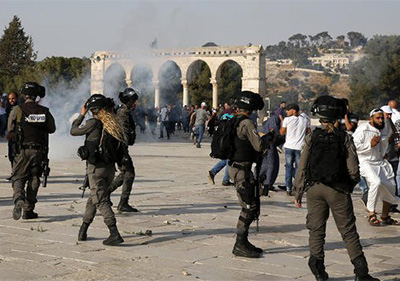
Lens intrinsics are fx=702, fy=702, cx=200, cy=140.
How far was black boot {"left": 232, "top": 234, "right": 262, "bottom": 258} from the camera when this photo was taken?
676 cm

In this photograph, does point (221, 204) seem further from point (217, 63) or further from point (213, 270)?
point (217, 63)

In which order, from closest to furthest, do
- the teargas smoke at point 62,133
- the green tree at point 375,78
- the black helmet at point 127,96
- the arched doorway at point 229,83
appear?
the black helmet at point 127,96
the teargas smoke at point 62,133
the green tree at point 375,78
the arched doorway at point 229,83

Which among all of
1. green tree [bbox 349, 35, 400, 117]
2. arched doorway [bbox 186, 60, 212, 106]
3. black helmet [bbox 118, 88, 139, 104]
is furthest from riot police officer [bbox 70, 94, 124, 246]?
arched doorway [bbox 186, 60, 212, 106]

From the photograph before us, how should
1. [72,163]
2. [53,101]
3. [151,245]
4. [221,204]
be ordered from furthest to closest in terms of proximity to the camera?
[53,101]
[72,163]
[221,204]
[151,245]

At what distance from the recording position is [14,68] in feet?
239

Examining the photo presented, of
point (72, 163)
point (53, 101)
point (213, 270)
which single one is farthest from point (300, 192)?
point (53, 101)

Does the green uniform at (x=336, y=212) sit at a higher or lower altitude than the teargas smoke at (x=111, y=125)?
lower

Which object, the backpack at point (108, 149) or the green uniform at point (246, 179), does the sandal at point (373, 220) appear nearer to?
the green uniform at point (246, 179)

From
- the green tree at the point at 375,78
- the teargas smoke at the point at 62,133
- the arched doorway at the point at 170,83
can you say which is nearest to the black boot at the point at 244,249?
the teargas smoke at the point at 62,133

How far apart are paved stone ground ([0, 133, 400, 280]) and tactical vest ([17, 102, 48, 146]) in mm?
1006

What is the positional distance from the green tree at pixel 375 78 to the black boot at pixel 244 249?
62.2 meters

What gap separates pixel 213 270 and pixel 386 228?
3.30 meters

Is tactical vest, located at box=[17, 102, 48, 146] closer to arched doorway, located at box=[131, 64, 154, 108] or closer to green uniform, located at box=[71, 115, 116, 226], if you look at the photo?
green uniform, located at box=[71, 115, 116, 226]

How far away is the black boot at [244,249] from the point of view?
6762mm
